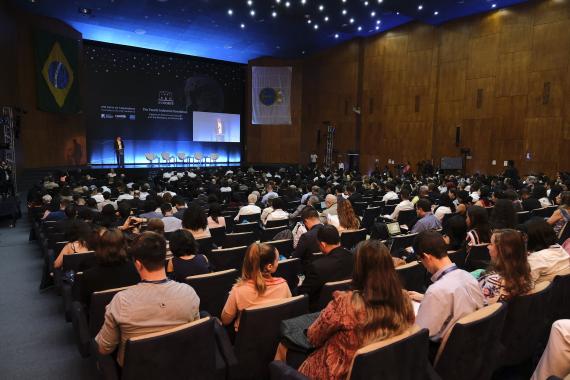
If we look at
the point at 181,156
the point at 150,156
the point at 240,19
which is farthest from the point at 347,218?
the point at 181,156

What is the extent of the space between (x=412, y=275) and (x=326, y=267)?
3.06 ft

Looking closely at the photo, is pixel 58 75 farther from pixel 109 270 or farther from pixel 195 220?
pixel 109 270

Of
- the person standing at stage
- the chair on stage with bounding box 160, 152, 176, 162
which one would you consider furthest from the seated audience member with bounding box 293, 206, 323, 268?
the chair on stage with bounding box 160, 152, 176, 162

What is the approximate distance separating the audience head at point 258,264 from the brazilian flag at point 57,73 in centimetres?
1736

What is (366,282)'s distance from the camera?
2.03 meters

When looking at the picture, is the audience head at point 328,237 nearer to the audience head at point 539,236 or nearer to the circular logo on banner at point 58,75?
the audience head at point 539,236

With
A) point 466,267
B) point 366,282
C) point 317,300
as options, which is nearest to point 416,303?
point 317,300

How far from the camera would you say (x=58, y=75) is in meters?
17.3

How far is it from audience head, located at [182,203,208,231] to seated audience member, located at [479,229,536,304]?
3.34 meters

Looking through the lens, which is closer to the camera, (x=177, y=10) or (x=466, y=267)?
(x=466, y=267)

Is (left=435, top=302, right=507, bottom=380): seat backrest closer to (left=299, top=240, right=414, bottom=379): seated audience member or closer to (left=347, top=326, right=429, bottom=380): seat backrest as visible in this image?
(left=347, top=326, right=429, bottom=380): seat backrest

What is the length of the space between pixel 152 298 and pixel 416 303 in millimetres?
1782

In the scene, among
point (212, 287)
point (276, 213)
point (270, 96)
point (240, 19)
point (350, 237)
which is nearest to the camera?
point (212, 287)

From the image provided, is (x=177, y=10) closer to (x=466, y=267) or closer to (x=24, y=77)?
(x=24, y=77)
